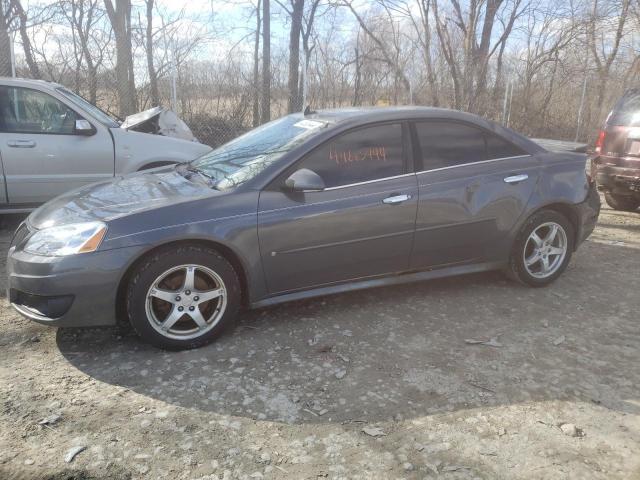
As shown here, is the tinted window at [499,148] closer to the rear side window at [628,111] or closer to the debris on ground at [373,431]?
the debris on ground at [373,431]

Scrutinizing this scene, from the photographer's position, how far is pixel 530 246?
4457mm

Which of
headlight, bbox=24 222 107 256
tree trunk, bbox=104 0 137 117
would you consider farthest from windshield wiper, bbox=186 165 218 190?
tree trunk, bbox=104 0 137 117

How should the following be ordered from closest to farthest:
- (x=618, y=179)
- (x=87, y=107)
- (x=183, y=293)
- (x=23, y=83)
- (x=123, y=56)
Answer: (x=183, y=293) < (x=23, y=83) < (x=87, y=107) < (x=618, y=179) < (x=123, y=56)

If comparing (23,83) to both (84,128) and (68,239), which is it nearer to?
(84,128)

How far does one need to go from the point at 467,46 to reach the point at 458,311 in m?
13.5

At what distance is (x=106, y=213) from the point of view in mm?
3283

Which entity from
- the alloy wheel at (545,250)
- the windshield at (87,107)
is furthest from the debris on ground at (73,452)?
the windshield at (87,107)

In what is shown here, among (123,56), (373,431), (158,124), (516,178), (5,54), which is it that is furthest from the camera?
(123,56)

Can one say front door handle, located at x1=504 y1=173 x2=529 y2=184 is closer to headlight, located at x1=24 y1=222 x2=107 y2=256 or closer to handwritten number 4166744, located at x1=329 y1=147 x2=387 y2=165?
handwritten number 4166744, located at x1=329 y1=147 x2=387 y2=165

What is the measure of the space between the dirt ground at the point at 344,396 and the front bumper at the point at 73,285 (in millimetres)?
309

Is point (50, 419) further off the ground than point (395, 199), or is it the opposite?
point (395, 199)

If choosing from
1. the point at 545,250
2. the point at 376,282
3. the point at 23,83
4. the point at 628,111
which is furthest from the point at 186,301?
the point at 628,111

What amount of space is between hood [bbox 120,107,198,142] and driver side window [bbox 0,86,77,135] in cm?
128

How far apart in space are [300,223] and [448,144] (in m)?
1.40
